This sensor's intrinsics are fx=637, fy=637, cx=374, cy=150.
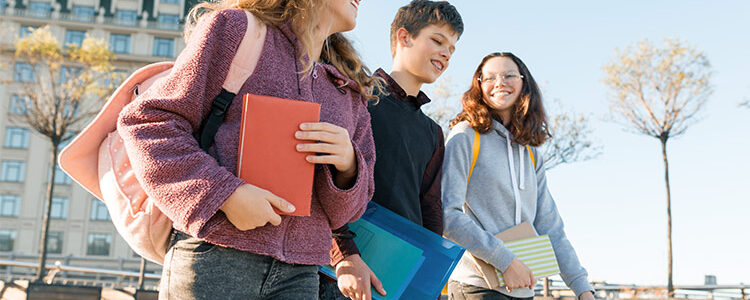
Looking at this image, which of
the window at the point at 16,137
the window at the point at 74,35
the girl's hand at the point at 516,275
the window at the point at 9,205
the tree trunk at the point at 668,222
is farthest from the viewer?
the window at the point at 74,35

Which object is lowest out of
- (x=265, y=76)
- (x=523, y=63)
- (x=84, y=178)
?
(x=84, y=178)

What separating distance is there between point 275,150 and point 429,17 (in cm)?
177

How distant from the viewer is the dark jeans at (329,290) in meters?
2.13

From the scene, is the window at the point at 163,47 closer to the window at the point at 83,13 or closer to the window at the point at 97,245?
the window at the point at 83,13

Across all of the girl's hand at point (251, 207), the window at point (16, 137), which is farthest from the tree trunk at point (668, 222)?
the window at point (16, 137)

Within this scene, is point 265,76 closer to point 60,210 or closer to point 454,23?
point 454,23

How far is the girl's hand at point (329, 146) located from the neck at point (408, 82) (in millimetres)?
1363

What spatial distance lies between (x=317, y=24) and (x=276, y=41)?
7.5 inches

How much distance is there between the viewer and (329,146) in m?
1.52

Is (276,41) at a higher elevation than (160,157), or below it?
higher

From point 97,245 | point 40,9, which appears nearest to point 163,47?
point 40,9

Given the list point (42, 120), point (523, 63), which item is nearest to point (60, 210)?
point (42, 120)

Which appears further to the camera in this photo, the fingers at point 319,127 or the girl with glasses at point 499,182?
the girl with glasses at point 499,182

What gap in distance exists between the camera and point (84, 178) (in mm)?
1674
